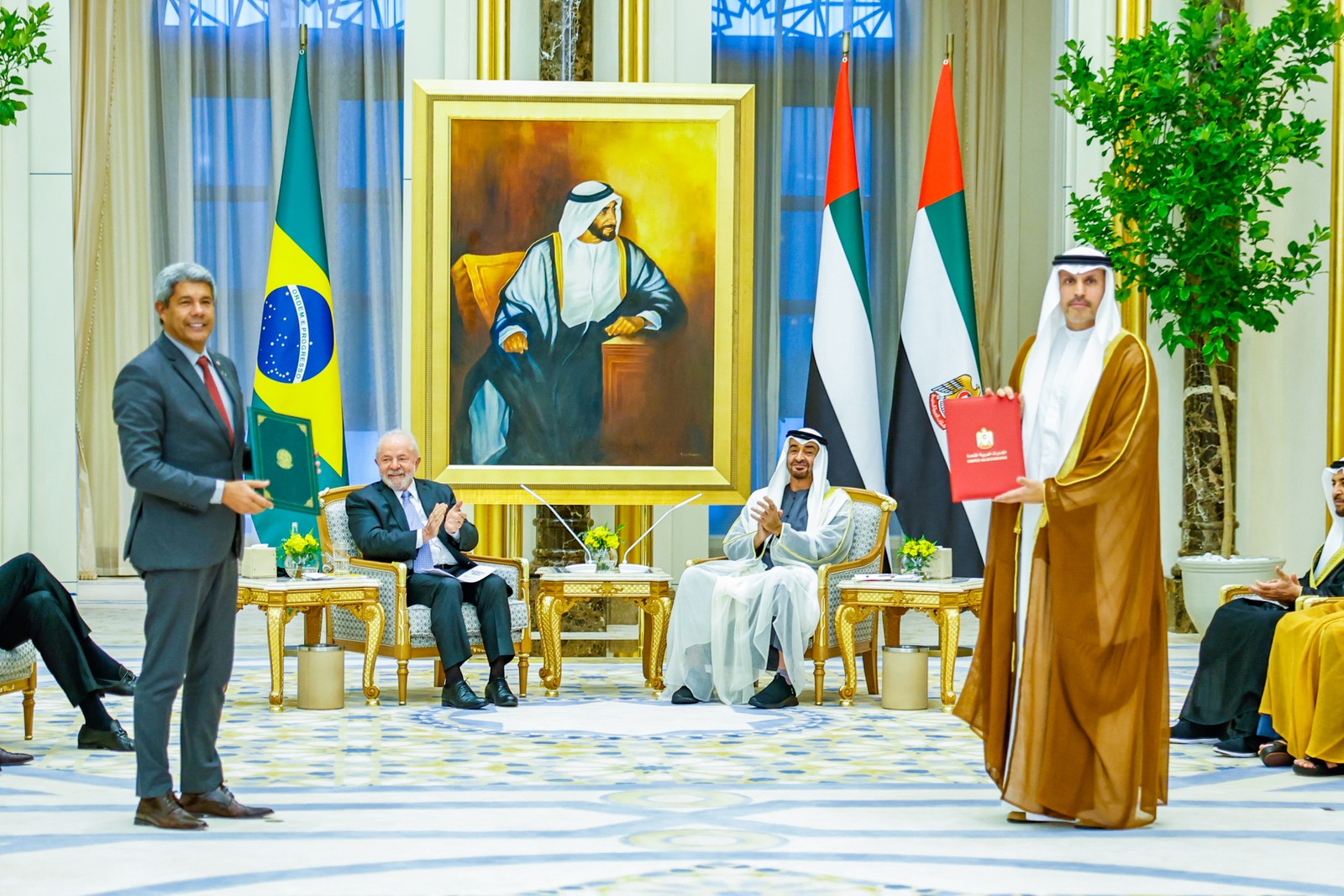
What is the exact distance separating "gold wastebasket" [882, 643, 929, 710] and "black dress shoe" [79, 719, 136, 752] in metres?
3.07

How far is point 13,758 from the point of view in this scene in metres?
5.34

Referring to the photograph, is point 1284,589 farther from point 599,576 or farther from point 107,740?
point 107,740

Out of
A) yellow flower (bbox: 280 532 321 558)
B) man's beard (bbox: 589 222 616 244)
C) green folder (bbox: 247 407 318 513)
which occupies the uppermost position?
man's beard (bbox: 589 222 616 244)

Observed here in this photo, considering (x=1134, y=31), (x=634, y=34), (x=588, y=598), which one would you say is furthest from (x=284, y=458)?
(x=1134, y=31)

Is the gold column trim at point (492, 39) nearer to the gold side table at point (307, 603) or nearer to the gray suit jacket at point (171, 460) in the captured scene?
the gold side table at point (307, 603)

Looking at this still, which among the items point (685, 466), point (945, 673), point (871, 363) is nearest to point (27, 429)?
point (685, 466)

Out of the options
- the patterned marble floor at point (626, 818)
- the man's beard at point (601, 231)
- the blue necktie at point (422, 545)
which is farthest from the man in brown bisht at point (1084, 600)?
the man's beard at point (601, 231)

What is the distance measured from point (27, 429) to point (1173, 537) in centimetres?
742

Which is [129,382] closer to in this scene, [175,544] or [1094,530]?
[175,544]

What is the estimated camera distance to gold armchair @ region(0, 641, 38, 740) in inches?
218

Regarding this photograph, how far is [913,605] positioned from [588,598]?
1.46 meters

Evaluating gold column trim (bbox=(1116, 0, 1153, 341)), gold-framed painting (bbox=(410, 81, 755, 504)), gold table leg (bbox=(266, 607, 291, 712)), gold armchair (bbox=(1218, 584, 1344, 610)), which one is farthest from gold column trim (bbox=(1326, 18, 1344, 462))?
gold table leg (bbox=(266, 607, 291, 712))

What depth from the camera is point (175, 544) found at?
428 cm

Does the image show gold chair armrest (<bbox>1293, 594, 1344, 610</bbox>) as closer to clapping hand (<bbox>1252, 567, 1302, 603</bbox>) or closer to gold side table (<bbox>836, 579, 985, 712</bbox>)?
clapping hand (<bbox>1252, 567, 1302, 603</bbox>)
